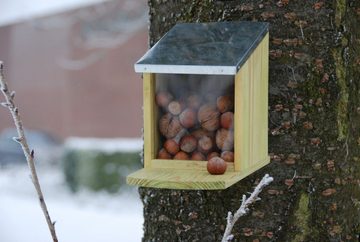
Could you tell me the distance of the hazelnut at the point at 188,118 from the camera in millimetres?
1478

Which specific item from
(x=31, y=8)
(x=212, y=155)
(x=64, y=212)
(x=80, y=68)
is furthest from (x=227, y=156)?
(x=31, y=8)

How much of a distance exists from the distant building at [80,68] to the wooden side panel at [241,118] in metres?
9.48

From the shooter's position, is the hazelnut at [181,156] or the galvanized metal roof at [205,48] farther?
the hazelnut at [181,156]

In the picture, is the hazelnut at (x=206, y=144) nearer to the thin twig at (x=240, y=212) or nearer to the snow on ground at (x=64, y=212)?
the thin twig at (x=240, y=212)

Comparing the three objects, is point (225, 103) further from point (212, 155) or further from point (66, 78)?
point (66, 78)

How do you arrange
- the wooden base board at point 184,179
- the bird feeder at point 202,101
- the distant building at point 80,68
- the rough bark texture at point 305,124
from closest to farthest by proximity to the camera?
the wooden base board at point 184,179, the bird feeder at point 202,101, the rough bark texture at point 305,124, the distant building at point 80,68

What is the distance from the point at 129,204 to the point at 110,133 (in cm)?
366

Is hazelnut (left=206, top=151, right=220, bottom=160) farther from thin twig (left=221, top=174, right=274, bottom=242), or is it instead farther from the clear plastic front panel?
thin twig (left=221, top=174, right=274, bottom=242)

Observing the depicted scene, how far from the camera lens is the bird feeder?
1.41m

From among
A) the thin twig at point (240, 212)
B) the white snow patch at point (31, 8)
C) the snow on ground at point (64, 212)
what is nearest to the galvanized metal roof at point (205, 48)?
the thin twig at point (240, 212)

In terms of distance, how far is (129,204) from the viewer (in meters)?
7.87

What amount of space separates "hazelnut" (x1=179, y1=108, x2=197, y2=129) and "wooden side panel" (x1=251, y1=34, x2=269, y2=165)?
13 centimetres

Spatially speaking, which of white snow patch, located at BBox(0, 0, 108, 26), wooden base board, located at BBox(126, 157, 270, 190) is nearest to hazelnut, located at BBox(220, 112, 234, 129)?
wooden base board, located at BBox(126, 157, 270, 190)

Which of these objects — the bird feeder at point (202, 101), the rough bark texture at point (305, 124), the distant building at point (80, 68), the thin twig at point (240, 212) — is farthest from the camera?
the distant building at point (80, 68)
